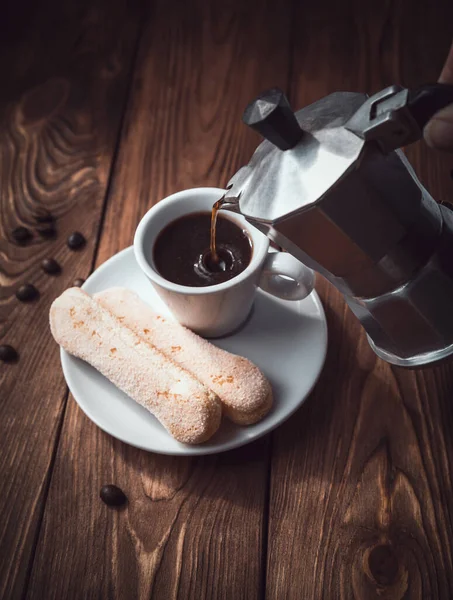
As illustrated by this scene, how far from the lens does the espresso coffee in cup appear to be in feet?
2.75

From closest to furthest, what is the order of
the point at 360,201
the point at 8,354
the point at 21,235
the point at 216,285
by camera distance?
the point at 360,201 → the point at 216,285 → the point at 8,354 → the point at 21,235

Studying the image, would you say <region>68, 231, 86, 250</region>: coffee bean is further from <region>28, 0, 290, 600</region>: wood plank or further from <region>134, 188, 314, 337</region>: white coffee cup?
<region>134, 188, 314, 337</region>: white coffee cup

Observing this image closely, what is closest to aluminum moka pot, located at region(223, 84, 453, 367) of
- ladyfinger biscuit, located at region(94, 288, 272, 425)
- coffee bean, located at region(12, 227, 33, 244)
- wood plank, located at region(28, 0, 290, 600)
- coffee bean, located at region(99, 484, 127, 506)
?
ladyfinger biscuit, located at region(94, 288, 272, 425)

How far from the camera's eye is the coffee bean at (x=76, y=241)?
1.04 meters

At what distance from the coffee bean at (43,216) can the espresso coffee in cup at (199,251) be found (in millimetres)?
313

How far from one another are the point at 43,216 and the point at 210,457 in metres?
0.52

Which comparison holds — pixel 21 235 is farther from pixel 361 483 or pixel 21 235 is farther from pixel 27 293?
pixel 361 483

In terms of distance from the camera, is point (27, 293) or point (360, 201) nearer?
point (360, 201)

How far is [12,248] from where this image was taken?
3.51ft

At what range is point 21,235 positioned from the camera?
3.48ft

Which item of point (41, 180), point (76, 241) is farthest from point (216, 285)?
point (41, 180)

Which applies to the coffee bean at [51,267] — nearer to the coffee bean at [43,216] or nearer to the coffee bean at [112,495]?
the coffee bean at [43,216]

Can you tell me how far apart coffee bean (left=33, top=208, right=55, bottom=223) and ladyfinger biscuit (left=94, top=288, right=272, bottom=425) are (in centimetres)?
25

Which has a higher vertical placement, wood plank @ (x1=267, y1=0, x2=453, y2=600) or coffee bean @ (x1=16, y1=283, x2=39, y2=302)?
coffee bean @ (x1=16, y1=283, x2=39, y2=302)
